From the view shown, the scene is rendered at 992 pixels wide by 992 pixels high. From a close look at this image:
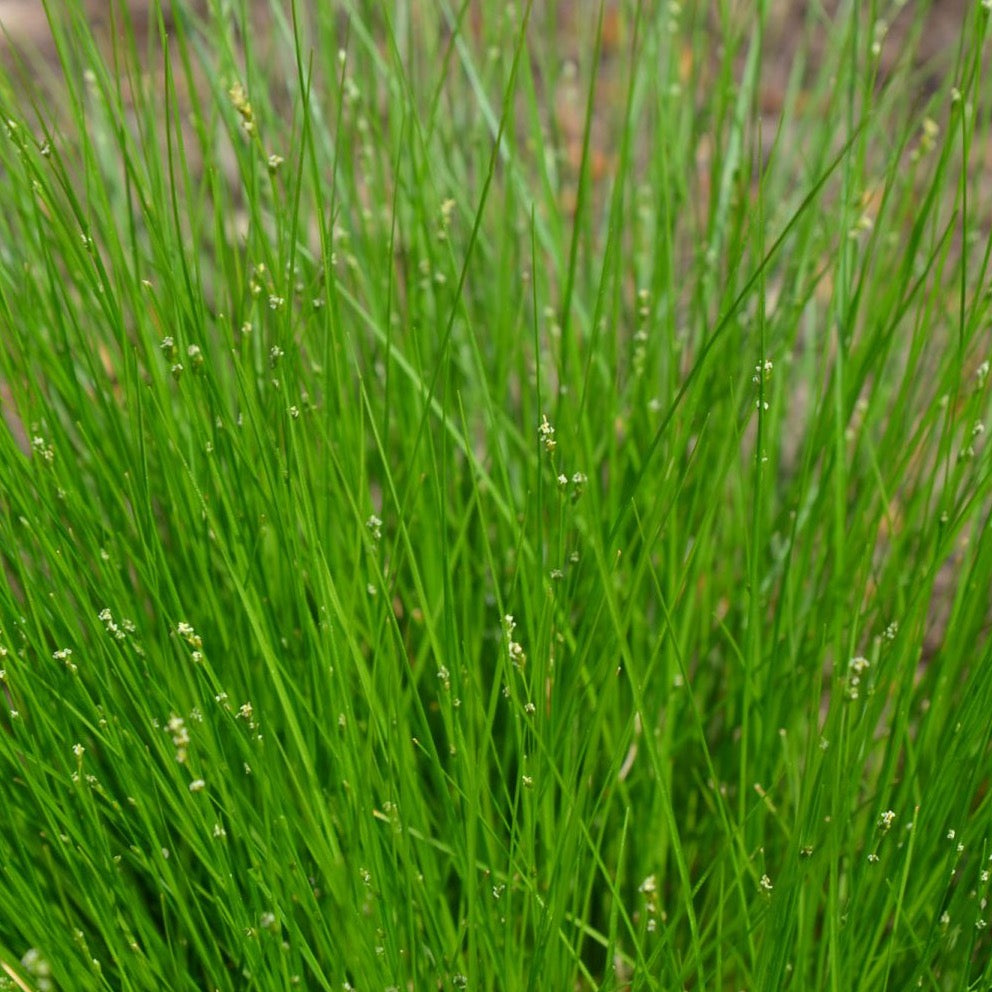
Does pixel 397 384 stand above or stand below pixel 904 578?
above

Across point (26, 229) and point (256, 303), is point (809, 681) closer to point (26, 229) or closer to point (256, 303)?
point (256, 303)

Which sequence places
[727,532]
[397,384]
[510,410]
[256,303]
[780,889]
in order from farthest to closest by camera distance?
[510,410], [727,532], [397,384], [256,303], [780,889]

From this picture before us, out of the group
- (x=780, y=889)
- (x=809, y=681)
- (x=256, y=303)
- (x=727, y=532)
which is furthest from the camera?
(x=727, y=532)

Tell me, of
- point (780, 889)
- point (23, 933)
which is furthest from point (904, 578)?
point (23, 933)

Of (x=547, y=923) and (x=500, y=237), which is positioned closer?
(x=547, y=923)

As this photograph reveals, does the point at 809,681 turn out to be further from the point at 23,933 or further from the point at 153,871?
the point at 23,933

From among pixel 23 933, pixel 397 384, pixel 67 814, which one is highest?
pixel 397 384
